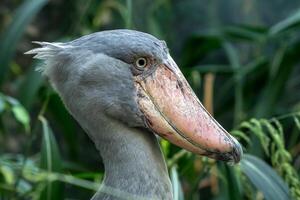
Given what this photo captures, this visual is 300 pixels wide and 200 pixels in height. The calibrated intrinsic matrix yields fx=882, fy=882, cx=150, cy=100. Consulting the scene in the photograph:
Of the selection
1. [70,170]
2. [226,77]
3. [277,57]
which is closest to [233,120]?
[226,77]

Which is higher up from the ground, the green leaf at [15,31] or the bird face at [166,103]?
the green leaf at [15,31]

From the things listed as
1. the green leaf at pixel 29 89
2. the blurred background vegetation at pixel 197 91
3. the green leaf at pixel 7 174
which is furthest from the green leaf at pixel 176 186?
the green leaf at pixel 29 89

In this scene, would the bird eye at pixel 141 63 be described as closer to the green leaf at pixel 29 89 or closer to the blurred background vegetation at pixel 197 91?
the blurred background vegetation at pixel 197 91

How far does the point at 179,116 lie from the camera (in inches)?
77.4

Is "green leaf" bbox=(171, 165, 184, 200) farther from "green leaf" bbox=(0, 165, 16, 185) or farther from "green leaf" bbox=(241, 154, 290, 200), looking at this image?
"green leaf" bbox=(0, 165, 16, 185)

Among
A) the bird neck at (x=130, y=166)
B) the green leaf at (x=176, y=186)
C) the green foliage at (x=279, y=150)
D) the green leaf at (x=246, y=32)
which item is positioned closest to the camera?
the bird neck at (x=130, y=166)

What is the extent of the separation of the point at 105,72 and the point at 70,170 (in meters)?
1.24

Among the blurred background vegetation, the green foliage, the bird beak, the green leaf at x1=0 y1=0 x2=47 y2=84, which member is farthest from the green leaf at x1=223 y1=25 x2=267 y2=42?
the bird beak

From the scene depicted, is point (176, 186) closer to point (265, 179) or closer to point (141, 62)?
point (265, 179)

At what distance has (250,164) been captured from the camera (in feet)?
7.52

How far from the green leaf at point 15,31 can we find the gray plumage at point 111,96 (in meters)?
1.09

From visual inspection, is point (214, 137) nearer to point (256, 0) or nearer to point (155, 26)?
point (155, 26)

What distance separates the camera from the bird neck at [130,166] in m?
1.92

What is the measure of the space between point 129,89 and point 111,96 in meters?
0.04
